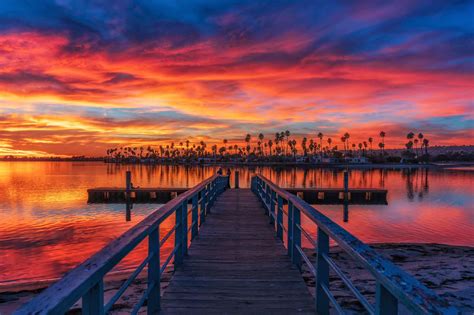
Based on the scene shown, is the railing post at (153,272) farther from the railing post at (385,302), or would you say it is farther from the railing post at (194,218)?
the railing post at (194,218)

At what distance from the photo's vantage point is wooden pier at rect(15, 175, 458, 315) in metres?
1.71

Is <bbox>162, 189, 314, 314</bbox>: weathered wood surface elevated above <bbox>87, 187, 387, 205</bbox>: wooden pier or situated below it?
above

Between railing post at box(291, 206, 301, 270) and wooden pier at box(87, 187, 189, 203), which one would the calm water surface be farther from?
railing post at box(291, 206, 301, 270)

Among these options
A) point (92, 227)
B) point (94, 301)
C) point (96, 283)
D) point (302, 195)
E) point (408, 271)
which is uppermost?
point (96, 283)

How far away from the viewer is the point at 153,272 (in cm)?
374

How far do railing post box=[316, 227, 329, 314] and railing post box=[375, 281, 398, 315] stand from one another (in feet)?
5.14

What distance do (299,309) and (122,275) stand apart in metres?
8.13

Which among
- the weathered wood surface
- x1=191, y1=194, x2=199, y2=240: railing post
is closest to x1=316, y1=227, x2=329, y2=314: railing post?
the weathered wood surface

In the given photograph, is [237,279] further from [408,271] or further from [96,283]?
[408,271]

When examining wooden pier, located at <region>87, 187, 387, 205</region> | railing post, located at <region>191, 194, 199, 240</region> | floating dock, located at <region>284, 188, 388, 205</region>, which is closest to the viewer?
railing post, located at <region>191, 194, 199, 240</region>

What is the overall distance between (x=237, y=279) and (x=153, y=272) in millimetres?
1586

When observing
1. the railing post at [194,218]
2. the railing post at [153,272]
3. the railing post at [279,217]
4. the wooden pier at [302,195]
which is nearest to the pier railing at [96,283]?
the railing post at [153,272]

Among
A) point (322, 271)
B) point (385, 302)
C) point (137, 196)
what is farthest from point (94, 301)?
point (137, 196)

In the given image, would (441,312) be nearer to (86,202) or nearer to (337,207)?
(337,207)
